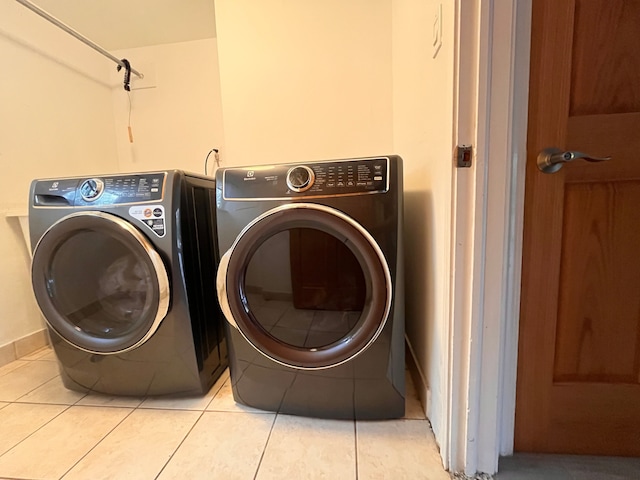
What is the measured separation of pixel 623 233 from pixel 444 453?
74cm

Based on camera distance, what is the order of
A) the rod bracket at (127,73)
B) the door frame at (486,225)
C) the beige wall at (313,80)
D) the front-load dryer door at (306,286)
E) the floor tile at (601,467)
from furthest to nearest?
1. the rod bracket at (127,73)
2. the beige wall at (313,80)
3. the front-load dryer door at (306,286)
4. the floor tile at (601,467)
5. the door frame at (486,225)

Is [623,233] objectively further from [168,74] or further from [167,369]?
[168,74]

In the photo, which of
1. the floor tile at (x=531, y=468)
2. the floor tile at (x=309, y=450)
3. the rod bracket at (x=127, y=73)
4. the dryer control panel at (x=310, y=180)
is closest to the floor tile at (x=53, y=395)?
the floor tile at (x=309, y=450)

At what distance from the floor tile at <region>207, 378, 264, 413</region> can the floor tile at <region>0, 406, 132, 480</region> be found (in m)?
0.31

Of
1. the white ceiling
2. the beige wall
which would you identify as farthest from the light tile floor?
the white ceiling

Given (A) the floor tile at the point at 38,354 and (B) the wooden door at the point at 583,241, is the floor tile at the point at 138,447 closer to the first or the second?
(A) the floor tile at the point at 38,354

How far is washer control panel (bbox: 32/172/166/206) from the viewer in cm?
97

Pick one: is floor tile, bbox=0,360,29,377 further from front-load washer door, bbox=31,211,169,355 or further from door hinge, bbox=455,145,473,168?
door hinge, bbox=455,145,473,168

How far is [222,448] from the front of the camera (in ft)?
2.86

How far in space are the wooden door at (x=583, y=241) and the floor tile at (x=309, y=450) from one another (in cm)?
50

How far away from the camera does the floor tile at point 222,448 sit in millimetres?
793

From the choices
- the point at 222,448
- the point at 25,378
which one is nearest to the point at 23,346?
the point at 25,378

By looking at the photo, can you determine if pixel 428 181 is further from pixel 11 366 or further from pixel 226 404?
pixel 11 366

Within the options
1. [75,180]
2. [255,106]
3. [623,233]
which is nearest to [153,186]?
[75,180]
